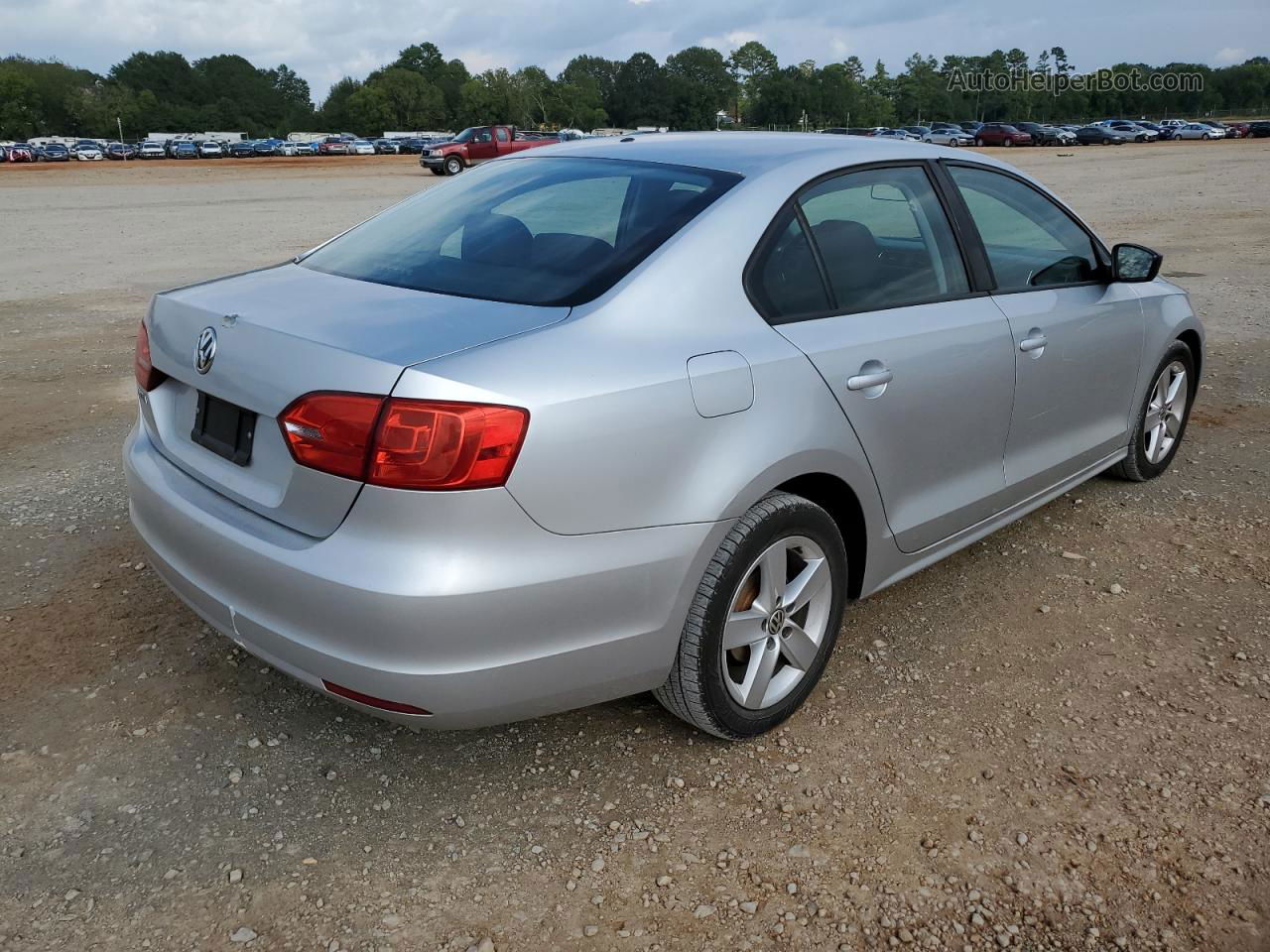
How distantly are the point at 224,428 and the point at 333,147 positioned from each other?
74.4 m

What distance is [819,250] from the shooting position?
311cm

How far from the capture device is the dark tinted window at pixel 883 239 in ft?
10.4

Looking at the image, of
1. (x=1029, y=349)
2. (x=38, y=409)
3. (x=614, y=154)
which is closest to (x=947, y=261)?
(x=1029, y=349)

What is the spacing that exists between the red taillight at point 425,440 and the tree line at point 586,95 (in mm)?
110193

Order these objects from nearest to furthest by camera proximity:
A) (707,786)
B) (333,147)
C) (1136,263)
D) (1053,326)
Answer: (707,786), (1053,326), (1136,263), (333,147)

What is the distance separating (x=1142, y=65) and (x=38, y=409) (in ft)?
536

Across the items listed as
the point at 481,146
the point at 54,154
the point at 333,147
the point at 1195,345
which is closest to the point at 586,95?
the point at 333,147

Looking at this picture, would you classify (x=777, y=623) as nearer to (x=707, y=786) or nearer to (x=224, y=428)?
(x=707, y=786)

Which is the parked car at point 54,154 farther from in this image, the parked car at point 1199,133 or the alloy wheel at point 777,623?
the parked car at point 1199,133

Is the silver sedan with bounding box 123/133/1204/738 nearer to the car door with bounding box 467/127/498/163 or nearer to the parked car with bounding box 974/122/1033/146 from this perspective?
the car door with bounding box 467/127/498/163

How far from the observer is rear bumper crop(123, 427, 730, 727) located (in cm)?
229

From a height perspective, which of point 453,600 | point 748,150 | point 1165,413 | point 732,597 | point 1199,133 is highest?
point 1199,133

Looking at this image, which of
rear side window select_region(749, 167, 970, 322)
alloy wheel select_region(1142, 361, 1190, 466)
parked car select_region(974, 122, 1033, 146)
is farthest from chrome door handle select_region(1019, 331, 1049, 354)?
parked car select_region(974, 122, 1033, 146)

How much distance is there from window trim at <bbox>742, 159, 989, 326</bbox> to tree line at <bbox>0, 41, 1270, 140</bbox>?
108857 millimetres
